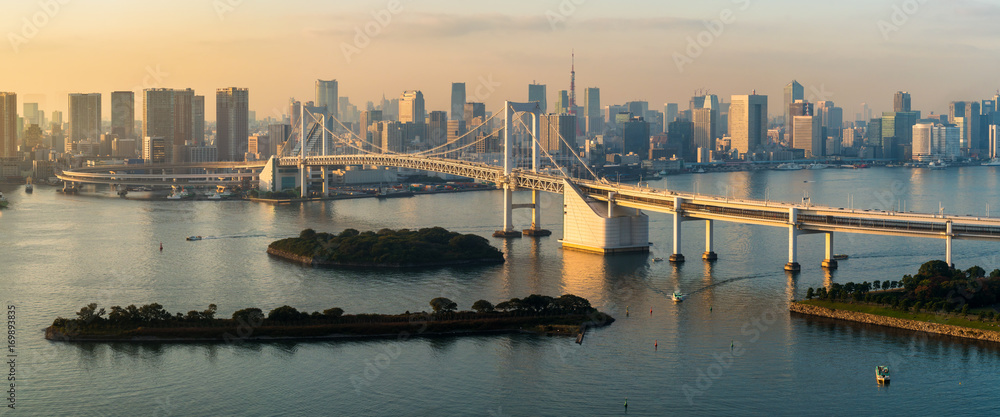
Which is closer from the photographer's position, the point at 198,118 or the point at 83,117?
the point at 198,118

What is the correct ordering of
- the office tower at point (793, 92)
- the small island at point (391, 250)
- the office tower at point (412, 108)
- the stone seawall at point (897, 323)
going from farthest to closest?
the office tower at point (793, 92) < the office tower at point (412, 108) < the small island at point (391, 250) < the stone seawall at point (897, 323)

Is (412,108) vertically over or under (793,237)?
over

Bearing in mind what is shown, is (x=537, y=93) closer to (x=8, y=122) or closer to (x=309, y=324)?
(x=8, y=122)

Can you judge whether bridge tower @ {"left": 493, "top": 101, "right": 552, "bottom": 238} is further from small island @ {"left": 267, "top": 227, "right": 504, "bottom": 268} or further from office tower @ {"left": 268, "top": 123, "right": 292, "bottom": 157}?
office tower @ {"left": 268, "top": 123, "right": 292, "bottom": 157}

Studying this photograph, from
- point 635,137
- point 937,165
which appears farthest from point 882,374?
point 635,137

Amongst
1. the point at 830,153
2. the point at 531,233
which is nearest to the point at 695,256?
the point at 531,233

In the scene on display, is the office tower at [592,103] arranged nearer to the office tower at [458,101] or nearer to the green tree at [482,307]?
the office tower at [458,101]

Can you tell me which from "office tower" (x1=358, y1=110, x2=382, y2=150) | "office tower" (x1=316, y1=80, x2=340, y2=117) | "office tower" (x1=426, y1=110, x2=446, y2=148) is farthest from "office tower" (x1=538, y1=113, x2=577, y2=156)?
"office tower" (x1=316, y1=80, x2=340, y2=117)

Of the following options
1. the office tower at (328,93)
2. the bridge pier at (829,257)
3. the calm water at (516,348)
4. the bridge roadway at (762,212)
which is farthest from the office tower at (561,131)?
the bridge pier at (829,257)
